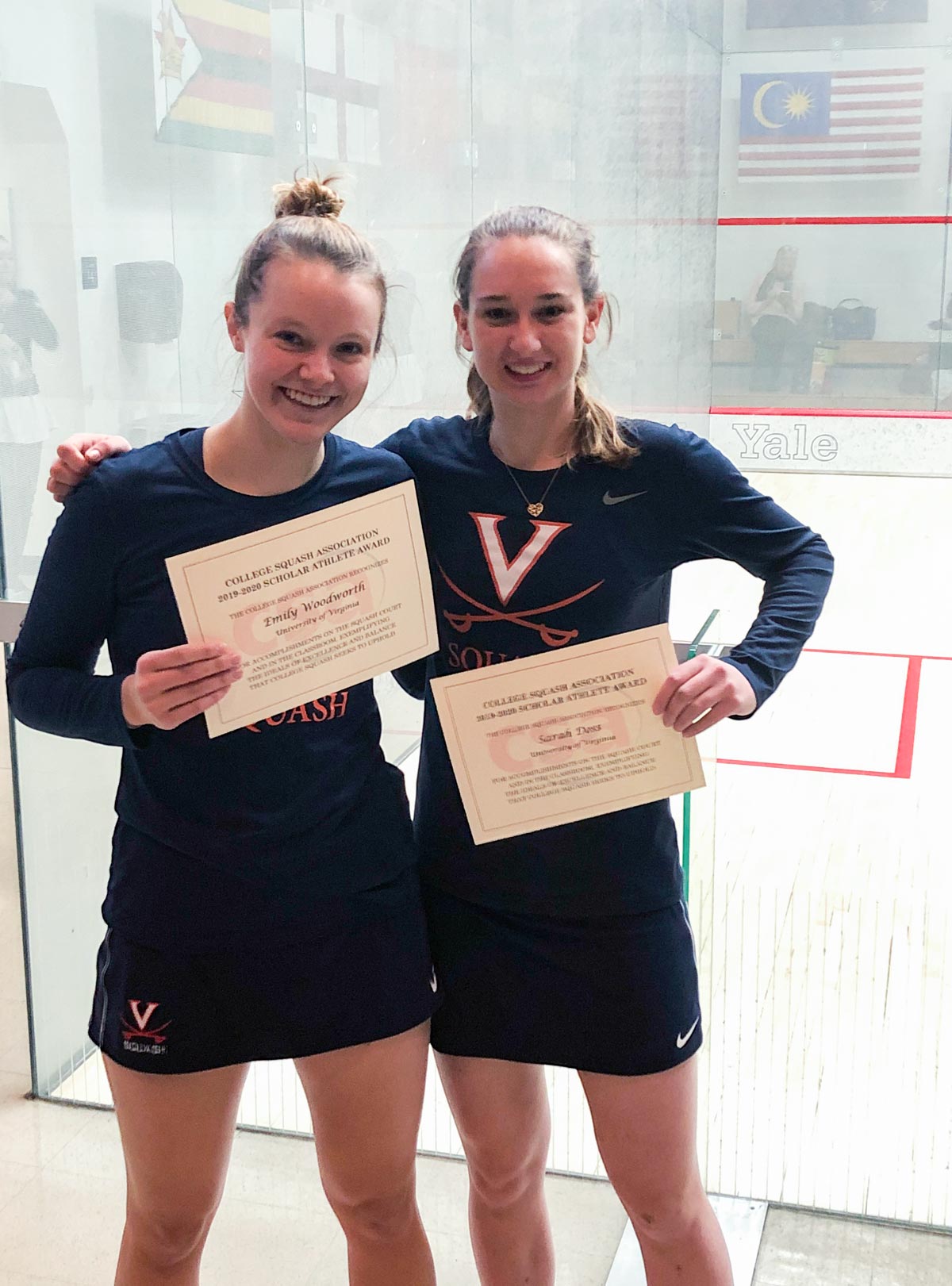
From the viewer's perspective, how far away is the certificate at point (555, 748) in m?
1.36

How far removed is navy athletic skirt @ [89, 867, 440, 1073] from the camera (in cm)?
134

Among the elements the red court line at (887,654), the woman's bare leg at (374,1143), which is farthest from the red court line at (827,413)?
the woman's bare leg at (374,1143)

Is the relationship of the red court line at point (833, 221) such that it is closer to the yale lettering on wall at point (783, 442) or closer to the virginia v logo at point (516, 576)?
the yale lettering on wall at point (783, 442)

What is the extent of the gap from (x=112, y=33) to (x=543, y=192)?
2.76 m

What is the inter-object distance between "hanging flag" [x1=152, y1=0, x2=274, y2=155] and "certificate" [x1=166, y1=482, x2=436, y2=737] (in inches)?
63.3

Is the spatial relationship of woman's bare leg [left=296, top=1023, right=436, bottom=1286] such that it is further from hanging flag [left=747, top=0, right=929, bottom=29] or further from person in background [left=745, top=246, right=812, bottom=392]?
hanging flag [left=747, top=0, right=929, bottom=29]

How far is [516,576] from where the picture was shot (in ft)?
4.45

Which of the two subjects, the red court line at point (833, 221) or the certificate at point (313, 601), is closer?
the certificate at point (313, 601)

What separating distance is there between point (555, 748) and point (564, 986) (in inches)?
9.5

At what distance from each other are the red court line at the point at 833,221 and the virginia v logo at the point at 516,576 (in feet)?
23.9

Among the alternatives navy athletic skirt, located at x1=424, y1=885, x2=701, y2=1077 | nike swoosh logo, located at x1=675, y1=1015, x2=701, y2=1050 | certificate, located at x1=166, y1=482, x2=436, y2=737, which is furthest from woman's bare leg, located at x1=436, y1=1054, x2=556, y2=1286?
certificate, located at x1=166, y1=482, x2=436, y2=737

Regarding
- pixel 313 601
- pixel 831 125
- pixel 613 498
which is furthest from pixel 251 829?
pixel 831 125

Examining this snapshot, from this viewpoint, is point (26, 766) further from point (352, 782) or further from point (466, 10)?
point (466, 10)

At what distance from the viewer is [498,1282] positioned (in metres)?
1.57
